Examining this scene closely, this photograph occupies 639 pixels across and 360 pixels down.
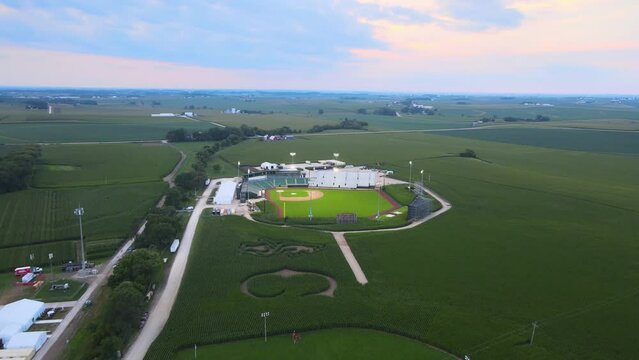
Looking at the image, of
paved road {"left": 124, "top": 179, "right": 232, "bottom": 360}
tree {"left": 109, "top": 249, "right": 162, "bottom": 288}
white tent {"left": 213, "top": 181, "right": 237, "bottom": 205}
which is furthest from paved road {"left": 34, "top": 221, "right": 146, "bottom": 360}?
white tent {"left": 213, "top": 181, "right": 237, "bottom": 205}

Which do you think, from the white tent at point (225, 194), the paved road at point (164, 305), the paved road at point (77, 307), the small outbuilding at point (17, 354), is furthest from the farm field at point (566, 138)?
the small outbuilding at point (17, 354)

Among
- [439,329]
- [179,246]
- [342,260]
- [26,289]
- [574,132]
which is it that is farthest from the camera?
[574,132]

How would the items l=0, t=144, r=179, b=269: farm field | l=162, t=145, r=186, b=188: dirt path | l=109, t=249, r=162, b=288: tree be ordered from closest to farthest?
l=109, t=249, r=162, b=288: tree
l=0, t=144, r=179, b=269: farm field
l=162, t=145, r=186, b=188: dirt path

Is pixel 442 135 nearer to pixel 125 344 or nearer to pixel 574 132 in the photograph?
pixel 574 132

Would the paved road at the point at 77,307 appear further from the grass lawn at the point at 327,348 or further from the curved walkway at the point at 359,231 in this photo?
the curved walkway at the point at 359,231

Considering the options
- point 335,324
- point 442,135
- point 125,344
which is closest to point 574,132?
point 442,135

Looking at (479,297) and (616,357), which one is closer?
(616,357)

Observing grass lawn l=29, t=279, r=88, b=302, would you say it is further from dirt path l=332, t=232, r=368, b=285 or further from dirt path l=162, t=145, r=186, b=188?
dirt path l=162, t=145, r=186, b=188
